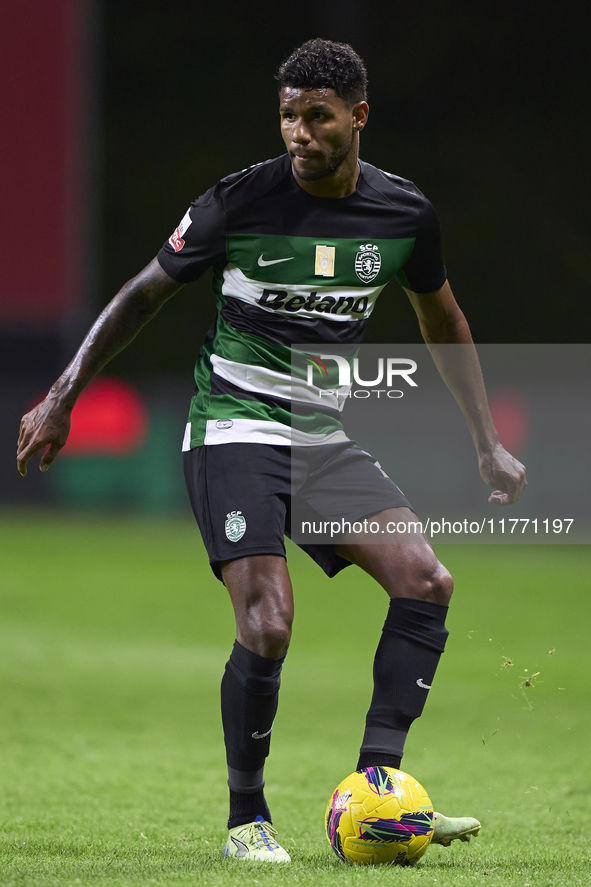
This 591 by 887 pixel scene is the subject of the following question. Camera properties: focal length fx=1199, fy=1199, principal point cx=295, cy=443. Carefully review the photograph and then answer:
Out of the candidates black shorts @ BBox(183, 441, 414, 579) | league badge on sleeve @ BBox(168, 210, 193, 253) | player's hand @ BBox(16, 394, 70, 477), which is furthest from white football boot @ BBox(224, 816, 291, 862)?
league badge on sleeve @ BBox(168, 210, 193, 253)

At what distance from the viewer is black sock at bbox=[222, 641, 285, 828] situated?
3469mm

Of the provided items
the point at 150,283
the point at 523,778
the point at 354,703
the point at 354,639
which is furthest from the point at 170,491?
the point at 150,283

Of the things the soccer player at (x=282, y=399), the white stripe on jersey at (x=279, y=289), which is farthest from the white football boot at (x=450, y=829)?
the white stripe on jersey at (x=279, y=289)

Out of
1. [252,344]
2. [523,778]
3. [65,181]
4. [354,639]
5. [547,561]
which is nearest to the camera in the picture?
[252,344]

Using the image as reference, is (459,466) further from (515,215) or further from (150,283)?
(150,283)

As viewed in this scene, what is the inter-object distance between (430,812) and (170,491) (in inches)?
535

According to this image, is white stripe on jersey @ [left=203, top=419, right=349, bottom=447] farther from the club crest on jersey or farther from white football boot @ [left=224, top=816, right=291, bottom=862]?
white football boot @ [left=224, top=816, right=291, bottom=862]

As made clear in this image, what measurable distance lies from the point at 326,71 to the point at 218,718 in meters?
4.70

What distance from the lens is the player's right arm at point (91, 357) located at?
143 inches

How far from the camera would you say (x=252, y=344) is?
Answer: 3.70 m

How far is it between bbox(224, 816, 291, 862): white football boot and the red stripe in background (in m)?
12.7

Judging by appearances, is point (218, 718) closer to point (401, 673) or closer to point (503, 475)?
point (503, 475)

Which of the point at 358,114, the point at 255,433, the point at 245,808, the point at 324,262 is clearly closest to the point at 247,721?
the point at 245,808

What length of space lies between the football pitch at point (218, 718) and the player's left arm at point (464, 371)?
0.67 m
